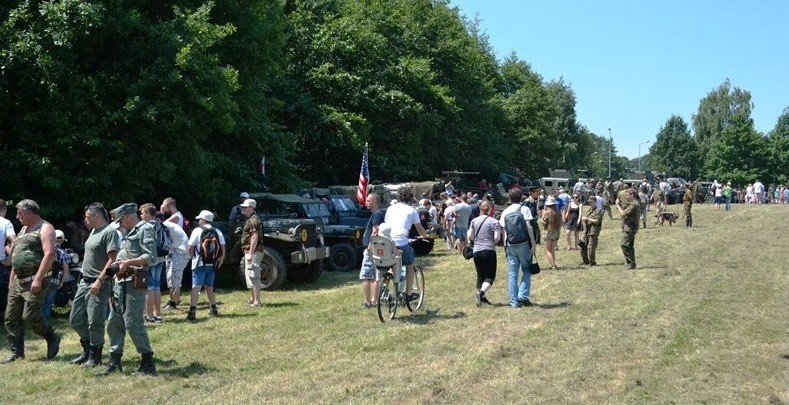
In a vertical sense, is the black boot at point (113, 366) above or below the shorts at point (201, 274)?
below

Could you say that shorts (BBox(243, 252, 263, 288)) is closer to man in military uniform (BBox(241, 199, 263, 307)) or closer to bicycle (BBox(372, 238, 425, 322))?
man in military uniform (BBox(241, 199, 263, 307))

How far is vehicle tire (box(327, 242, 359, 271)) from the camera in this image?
18016 millimetres

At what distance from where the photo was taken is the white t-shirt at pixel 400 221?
10703 millimetres

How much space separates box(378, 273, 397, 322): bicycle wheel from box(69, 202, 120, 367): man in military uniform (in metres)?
3.63

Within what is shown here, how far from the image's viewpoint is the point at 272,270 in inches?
566

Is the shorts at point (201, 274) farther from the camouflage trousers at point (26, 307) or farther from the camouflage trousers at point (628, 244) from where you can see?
the camouflage trousers at point (628, 244)

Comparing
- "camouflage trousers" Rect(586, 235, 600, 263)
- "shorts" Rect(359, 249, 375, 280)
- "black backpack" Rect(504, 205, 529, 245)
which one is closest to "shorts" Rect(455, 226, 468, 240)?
"camouflage trousers" Rect(586, 235, 600, 263)

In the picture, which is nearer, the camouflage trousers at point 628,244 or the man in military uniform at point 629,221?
the man in military uniform at point 629,221

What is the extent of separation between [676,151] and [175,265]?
96871 mm

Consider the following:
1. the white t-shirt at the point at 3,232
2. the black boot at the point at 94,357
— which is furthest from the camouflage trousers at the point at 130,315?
the white t-shirt at the point at 3,232

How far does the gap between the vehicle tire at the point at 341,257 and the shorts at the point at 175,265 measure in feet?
21.8

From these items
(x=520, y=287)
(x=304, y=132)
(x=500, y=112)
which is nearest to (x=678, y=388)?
(x=520, y=287)

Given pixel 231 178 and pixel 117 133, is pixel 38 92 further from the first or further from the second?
pixel 231 178

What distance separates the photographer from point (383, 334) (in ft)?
31.5
